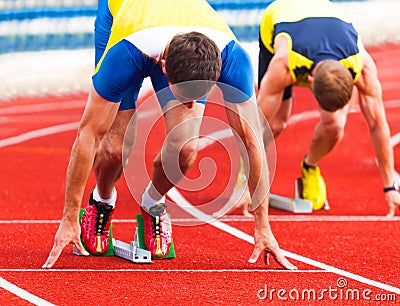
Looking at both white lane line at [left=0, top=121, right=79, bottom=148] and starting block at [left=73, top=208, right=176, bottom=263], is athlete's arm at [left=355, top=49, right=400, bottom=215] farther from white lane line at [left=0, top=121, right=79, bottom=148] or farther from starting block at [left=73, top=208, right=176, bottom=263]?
white lane line at [left=0, top=121, right=79, bottom=148]

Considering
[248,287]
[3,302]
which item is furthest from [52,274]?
[248,287]

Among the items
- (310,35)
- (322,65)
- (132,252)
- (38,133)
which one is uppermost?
(38,133)

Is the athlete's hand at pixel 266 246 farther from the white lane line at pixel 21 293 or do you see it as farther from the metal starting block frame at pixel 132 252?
the white lane line at pixel 21 293

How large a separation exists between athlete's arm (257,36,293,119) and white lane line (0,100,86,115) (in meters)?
6.44

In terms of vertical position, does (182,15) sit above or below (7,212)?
above

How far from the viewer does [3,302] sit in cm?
536

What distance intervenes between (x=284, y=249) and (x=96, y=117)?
6.13 feet

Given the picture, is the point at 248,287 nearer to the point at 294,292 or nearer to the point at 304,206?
the point at 294,292

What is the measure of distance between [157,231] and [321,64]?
1.61 metres

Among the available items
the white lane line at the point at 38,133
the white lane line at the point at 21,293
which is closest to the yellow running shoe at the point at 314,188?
the white lane line at the point at 21,293

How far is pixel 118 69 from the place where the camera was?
5.66 meters

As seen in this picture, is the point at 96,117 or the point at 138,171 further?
the point at 138,171

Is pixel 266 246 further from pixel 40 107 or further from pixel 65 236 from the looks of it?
pixel 40 107

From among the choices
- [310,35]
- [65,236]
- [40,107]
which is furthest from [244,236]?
[40,107]
